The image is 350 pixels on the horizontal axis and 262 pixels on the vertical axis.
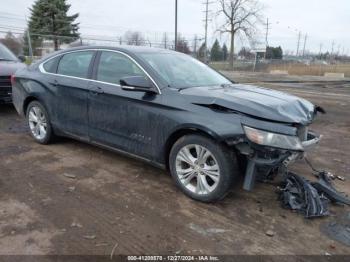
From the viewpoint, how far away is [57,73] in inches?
210

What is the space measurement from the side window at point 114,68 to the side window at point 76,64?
276 mm

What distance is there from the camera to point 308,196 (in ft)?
12.5

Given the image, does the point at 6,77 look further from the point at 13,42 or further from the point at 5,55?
the point at 13,42

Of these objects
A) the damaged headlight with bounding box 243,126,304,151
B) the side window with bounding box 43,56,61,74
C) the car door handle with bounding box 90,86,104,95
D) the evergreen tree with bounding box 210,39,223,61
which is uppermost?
the side window with bounding box 43,56,61,74

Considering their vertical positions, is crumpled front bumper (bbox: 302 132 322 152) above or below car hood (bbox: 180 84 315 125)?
below

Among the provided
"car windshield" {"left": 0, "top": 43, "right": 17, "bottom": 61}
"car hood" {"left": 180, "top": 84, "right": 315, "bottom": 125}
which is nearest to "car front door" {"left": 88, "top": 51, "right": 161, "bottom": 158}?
"car hood" {"left": 180, "top": 84, "right": 315, "bottom": 125}

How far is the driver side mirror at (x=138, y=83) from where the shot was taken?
13.1ft

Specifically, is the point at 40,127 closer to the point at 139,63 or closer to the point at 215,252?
the point at 139,63

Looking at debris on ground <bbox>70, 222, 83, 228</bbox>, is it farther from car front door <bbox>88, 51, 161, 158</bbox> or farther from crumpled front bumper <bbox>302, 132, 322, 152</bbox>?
crumpled front bumper <bbox>302, 132, 322, 152</bbox>

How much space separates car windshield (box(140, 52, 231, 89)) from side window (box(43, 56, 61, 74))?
1723 mm

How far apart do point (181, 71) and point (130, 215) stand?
1.99 m

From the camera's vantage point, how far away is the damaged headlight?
337cm

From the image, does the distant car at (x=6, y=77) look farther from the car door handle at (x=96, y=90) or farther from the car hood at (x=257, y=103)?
the car hood at (x=257, y=103)

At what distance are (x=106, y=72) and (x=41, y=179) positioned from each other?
1.61m
